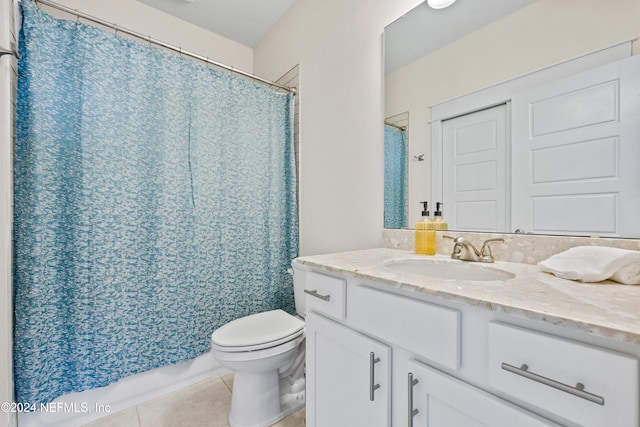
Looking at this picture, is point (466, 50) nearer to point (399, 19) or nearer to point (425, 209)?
point (399, 19)

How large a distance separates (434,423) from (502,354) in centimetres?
27

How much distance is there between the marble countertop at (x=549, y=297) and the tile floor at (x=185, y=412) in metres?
1.16

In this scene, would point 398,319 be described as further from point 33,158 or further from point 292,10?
point 292,10

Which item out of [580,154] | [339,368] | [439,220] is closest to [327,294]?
[339,368]

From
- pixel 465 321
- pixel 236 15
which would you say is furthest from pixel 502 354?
pixel 236 15

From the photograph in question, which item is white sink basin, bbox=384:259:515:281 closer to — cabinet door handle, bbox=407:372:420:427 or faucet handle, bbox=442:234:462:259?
faucet handle, bbox=442:234:462:259

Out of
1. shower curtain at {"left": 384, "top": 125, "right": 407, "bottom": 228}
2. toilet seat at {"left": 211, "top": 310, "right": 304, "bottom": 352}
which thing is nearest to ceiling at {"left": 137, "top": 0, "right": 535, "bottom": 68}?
shower curtain at {"left": 384, "top": 125, "right": 407, "bottom": 228}

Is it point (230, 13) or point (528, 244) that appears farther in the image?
point (230, 13)

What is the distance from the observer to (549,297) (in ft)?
1.86

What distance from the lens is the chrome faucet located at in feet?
3.23

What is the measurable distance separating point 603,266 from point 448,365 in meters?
0.46

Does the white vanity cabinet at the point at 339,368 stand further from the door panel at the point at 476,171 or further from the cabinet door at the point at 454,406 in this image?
the door panel at the point at 476,171

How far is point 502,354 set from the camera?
537mm

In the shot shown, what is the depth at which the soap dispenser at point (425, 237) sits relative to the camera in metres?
1.16
